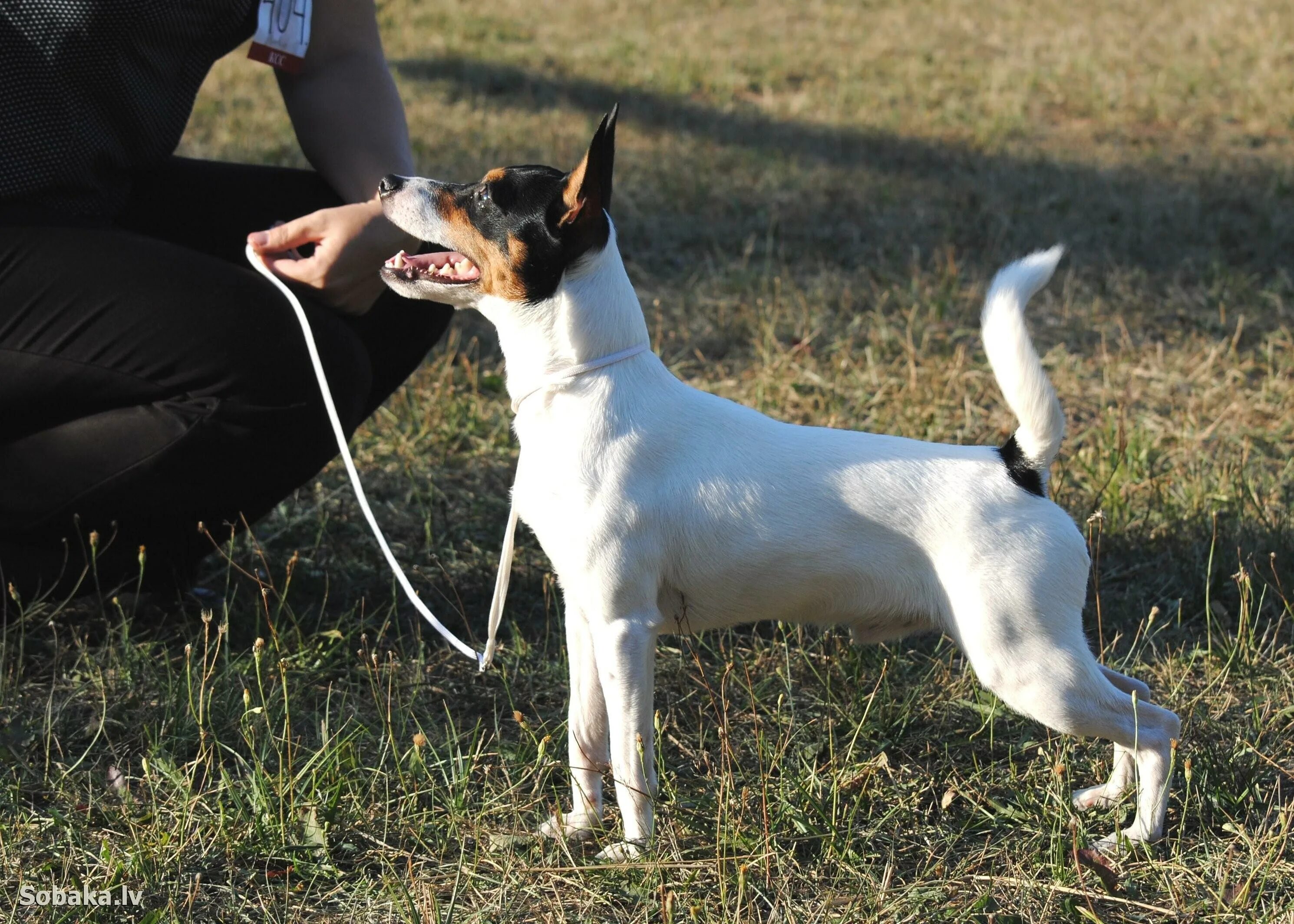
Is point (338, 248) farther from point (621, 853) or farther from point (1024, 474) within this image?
point (1024, 474)

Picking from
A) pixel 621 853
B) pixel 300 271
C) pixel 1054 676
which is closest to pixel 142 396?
pixel 300 271

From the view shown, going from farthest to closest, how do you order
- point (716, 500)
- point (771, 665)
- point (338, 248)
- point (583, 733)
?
point (771, 665) → point (338, 248) → point (583, 733) → point (716, 500)

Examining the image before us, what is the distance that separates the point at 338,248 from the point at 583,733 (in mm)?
1206

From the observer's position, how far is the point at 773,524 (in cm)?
214

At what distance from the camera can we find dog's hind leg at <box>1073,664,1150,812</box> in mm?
2371

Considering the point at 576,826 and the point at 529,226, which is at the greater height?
the point at 529,226

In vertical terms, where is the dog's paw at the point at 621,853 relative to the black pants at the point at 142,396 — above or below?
below

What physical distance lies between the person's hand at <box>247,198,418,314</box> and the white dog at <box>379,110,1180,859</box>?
52 cm

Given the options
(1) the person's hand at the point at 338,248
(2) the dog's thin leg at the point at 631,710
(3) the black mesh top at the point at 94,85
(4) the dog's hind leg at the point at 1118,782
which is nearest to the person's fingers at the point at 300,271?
(1) the person's hand at the point at 338,248

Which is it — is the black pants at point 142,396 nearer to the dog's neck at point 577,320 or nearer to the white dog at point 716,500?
the white dog at point 716,500

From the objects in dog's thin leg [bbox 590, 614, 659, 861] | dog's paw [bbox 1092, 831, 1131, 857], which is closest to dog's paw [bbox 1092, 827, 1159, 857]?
dog's paw [bbox 1092, 831, 1131, 857]

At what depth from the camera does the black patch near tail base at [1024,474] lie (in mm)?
2145

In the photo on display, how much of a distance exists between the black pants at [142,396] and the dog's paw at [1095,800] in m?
1.77

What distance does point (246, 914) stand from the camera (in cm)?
215
